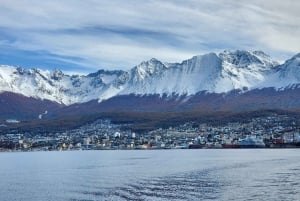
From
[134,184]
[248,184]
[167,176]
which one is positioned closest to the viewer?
[248,184]

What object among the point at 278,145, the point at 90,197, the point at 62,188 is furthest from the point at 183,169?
the point at 278,145

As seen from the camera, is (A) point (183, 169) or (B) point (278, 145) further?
(B) point (278, 145)

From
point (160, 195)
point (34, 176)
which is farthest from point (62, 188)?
point (34, 176)

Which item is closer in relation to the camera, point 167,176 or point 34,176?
point 167,176

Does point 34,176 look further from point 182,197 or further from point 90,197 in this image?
point 182,197

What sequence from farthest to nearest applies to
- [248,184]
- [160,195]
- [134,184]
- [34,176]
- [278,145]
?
[278,145] < [34,176] < [134,184] < [248,184] < [160,195]

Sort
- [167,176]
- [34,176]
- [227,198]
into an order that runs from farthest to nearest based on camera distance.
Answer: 1. [34,176]
2. [167,176]
3. [227,198]

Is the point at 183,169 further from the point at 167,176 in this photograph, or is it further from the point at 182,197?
the point at 182,197

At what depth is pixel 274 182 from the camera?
68.1 meters

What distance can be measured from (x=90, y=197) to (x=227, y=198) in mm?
13907

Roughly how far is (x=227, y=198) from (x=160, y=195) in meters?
7.51

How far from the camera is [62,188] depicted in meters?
70.5

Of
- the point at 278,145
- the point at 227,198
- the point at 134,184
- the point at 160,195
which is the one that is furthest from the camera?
the point at 278,145

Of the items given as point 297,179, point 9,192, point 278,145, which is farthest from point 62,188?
point 278,145
